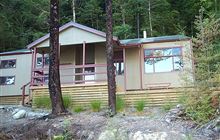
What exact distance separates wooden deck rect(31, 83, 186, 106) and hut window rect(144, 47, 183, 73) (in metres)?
3.21

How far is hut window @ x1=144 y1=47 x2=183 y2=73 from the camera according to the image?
17.4m

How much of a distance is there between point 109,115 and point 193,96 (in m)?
2.88

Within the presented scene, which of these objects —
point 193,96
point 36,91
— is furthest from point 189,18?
point 193,96

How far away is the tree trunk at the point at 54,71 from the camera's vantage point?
11.9 meters

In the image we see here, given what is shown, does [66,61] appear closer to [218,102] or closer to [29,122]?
[29,122]

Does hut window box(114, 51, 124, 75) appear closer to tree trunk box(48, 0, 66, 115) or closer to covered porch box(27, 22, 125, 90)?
covered porch box(27, 22, 125, 90)

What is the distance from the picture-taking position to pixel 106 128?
975cm

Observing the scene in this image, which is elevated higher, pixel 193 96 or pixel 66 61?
pixel 66 61

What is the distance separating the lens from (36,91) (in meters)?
15.8

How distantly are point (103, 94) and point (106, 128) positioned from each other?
5.21m

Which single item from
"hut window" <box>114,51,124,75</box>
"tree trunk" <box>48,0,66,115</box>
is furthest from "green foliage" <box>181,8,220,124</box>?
"hut window" <box>114,51,124,75</box>

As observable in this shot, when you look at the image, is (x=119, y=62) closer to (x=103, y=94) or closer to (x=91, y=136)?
(x=103, y=94)

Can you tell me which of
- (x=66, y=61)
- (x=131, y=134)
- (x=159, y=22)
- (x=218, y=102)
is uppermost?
(x=159, y=22)

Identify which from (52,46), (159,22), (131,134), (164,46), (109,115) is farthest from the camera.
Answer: (159,22)
